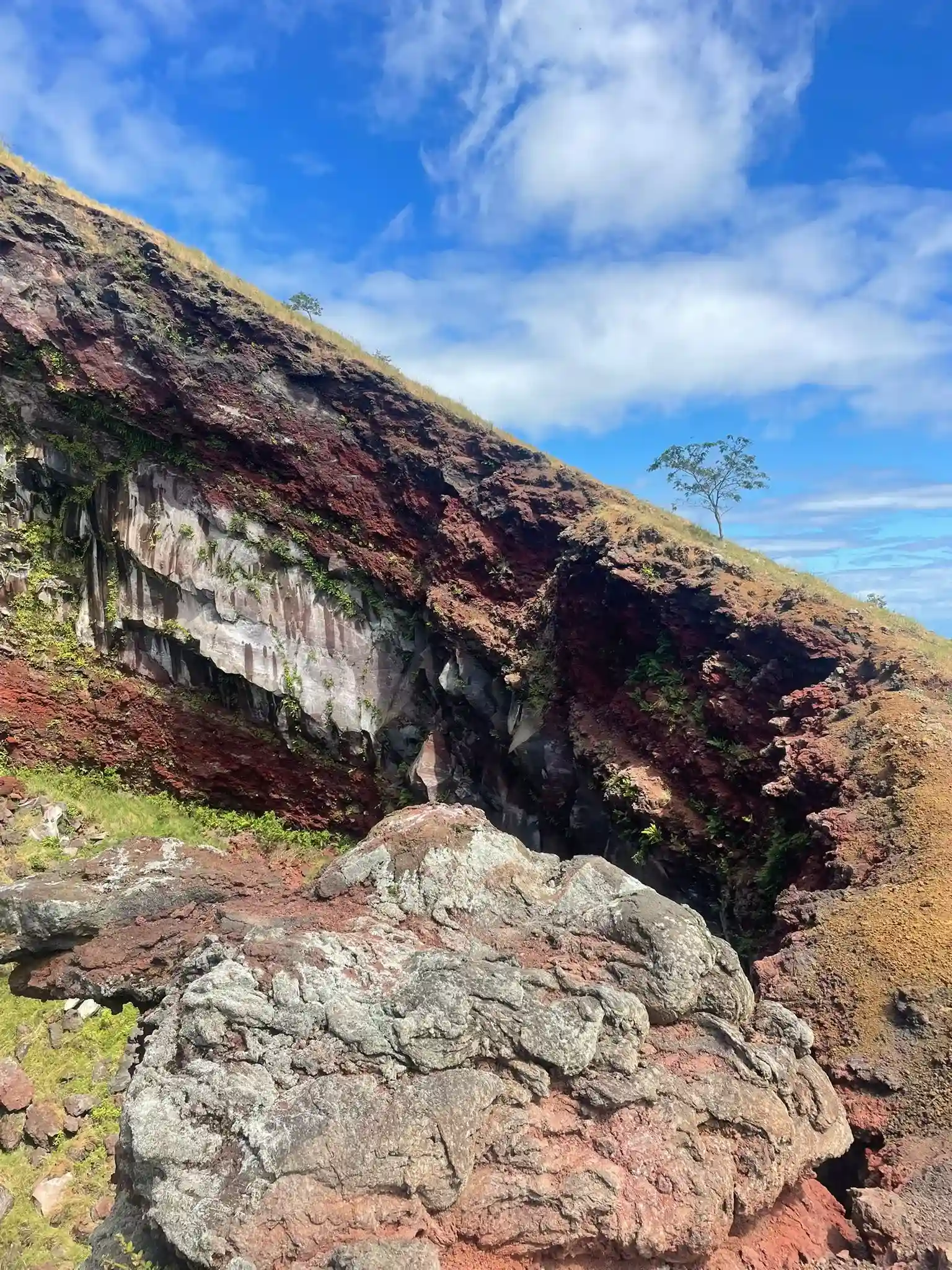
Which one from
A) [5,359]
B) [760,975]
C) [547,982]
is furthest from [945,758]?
[5,359]

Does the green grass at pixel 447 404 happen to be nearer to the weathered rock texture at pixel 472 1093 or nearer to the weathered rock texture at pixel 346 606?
the weathered rock texture at pixel 346 606

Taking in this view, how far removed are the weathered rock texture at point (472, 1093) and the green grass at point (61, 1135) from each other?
2.53m

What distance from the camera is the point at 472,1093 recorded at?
20.2 feet

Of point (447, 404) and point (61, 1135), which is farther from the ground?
point (447, 404)

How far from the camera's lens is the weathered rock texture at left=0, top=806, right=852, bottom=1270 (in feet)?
18.0

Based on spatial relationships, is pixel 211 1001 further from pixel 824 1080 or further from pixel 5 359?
pixel 5 359

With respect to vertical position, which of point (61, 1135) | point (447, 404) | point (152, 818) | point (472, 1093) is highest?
point (447, 404)

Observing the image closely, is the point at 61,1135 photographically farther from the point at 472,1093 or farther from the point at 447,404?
the point at 447,404

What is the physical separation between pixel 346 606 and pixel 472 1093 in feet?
45.3

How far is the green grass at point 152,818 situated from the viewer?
16.0m

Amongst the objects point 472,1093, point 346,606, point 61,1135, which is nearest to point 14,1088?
point 61,1135

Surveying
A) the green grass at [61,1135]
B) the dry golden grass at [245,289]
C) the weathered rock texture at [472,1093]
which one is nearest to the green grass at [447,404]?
the dry golden grass at [245,289]

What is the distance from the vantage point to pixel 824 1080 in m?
7.18

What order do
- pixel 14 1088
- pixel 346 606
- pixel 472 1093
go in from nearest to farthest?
pixel 472 1093, pixel 14 1088, pixel 346 606
